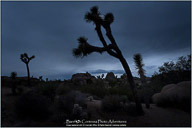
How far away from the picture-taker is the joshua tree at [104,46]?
6602 mm

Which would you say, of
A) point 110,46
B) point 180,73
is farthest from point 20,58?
point 180,73

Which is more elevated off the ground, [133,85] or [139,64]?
[139,64]

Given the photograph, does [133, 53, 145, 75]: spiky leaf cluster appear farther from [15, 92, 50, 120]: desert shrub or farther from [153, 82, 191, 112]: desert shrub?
[15, 92, 50, 120]: desert shrub

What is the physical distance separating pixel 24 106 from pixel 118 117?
182 inches

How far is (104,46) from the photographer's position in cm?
729

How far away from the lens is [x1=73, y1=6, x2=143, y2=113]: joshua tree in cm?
660

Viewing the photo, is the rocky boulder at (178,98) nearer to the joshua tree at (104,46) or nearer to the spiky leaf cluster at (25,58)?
the joshua tree at (104,46)

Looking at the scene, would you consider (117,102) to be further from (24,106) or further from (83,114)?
(24,106)

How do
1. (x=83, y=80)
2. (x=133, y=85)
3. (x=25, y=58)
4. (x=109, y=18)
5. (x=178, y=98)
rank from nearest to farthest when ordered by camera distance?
1. (x=133, y=85)
2. (x=178, y=98)
3. (x=109, y=18)
4. (x=25, y=58)
5. (x=83, y=80)

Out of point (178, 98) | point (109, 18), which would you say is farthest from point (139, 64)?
point (109, 18)

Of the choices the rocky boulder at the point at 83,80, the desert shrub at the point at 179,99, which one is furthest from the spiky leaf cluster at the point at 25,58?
the desert shrub at the point at 179,99

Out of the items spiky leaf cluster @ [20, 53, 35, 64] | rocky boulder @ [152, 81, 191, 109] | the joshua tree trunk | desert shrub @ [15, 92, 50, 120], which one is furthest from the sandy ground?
spiky leaf cluster @ [20, 53, 35, 64]

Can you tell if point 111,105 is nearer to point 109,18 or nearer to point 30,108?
point 30,108

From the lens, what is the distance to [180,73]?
Result: 14781mm
